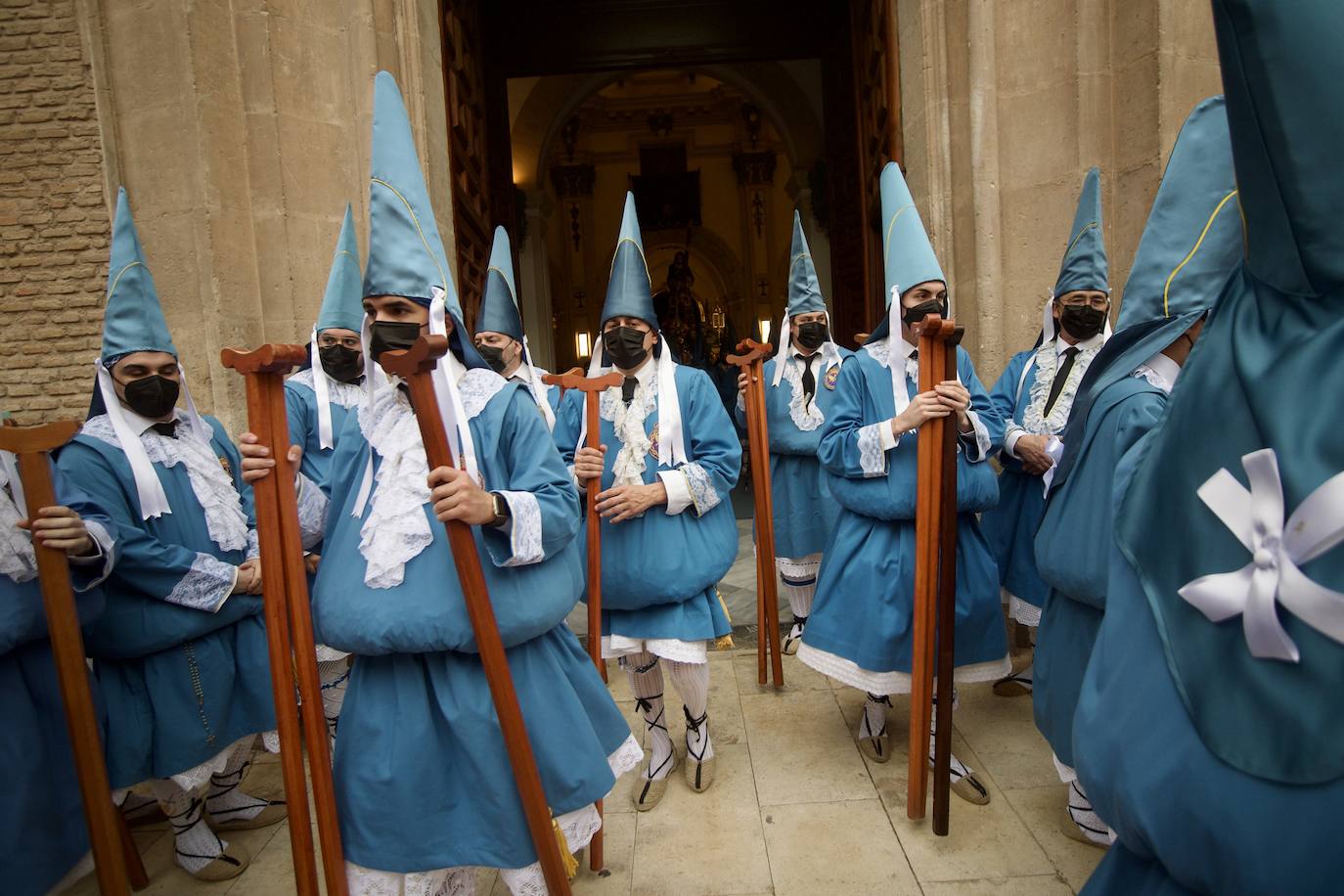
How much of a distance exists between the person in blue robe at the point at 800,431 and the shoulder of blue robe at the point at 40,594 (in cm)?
320

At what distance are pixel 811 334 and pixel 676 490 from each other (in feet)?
6.92

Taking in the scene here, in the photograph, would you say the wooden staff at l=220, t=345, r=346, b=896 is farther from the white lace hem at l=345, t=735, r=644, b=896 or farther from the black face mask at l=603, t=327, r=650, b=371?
the black face mask at l=603, t=327, r=650, b=371

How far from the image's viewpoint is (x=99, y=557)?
89.1 inches

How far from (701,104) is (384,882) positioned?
20.2 metres

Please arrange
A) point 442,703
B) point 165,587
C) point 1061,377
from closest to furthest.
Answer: point 442,703, point 165,587, point 1061,377

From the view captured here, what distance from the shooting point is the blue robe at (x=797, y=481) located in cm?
452

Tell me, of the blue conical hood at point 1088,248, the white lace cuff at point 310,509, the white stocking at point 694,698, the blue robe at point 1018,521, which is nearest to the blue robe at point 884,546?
the white stocking at point 694,698

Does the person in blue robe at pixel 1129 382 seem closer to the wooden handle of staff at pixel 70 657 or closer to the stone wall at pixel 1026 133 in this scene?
the wooden handle of staff at pixel 70 657

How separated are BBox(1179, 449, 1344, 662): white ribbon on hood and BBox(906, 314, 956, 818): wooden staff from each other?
174 centimetres

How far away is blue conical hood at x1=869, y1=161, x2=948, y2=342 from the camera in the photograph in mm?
2992

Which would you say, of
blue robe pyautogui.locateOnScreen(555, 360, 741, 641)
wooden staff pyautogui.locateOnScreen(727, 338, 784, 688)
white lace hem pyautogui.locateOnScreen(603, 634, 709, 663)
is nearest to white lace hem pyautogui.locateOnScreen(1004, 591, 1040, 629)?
wooden staff pyautogui.locateOnScreen(727, 338, 784, 688)

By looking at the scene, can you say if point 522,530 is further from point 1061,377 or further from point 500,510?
point 1061,377

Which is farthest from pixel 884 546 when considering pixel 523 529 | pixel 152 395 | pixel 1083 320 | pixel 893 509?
pixel 152 395

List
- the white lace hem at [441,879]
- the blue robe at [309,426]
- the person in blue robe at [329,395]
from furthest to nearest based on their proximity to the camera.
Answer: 1. the blue robe at [309,426]
2. the person in blue robe at [329,395]
3. the white lace hem at [441,879]
